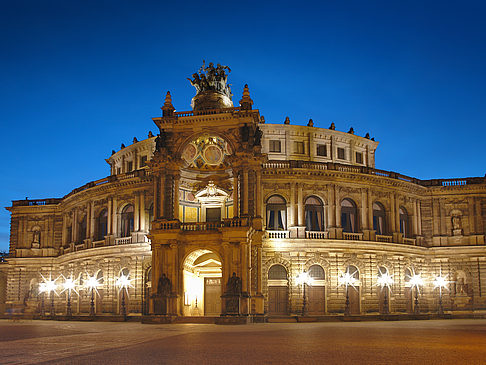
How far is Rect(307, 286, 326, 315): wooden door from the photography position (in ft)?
163

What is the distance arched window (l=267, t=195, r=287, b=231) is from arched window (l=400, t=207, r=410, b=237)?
1340 centimetres

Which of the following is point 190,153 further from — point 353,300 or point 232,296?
point 353,300

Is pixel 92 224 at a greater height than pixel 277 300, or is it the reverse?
pixel 92 224

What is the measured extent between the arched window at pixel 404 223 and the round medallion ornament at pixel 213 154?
19.6 meters

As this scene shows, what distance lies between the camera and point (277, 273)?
50.0 metres

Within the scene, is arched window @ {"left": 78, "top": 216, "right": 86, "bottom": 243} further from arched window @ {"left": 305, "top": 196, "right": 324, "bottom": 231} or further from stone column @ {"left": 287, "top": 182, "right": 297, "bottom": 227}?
arched window @ {"left": 305, "top": 196, "right": 324, "bottom": 231}

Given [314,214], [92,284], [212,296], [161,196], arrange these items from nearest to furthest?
1. [161,196]
2. [212,296]
3. [314,214]
4. [92,284]

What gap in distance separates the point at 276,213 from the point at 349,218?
735cm

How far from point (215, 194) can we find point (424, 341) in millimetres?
31541

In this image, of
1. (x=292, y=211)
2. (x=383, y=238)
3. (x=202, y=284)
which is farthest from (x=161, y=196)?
(x=383, y=238)

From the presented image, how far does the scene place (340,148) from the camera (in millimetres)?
62375

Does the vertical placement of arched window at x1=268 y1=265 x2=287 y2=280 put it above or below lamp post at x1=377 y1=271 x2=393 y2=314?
above

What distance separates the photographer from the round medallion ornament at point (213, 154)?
50.6 meters

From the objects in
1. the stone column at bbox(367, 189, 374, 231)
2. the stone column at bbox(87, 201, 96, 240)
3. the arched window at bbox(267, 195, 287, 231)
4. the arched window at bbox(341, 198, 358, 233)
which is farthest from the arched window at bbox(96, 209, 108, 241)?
the stone column at bbox(367, 189, 374, 231)
